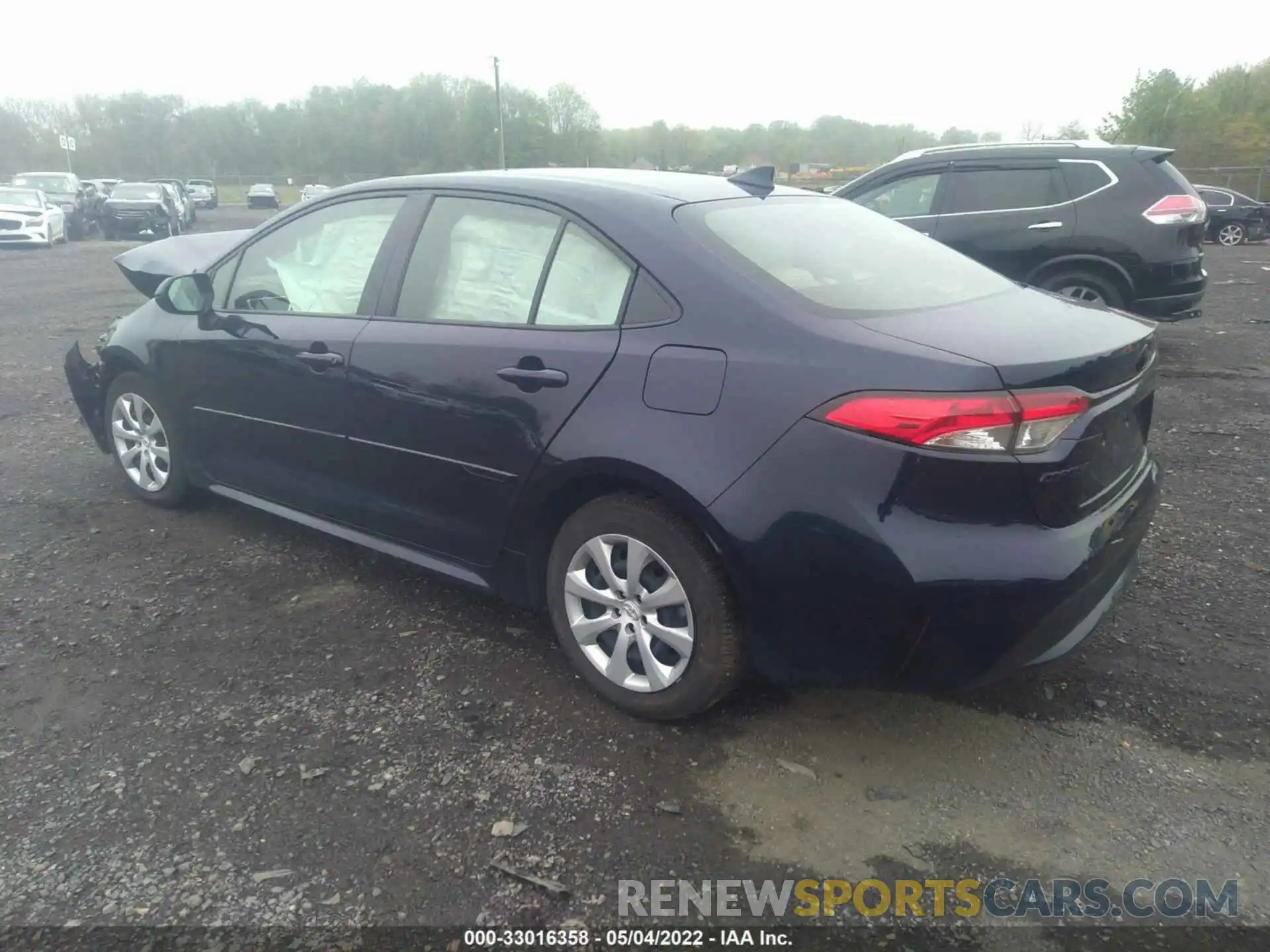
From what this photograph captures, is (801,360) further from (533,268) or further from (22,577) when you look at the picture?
(22,577)

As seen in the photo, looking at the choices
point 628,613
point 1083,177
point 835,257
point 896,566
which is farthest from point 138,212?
point 896,566

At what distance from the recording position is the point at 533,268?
3094mm

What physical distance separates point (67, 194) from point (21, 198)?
4625 mm

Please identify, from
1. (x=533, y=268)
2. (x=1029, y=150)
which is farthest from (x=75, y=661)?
(x=1029, y=150)

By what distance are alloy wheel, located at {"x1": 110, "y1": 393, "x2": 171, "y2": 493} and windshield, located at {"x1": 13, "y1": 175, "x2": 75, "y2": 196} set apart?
2693 centimetres

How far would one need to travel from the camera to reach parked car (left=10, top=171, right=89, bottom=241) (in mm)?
25734

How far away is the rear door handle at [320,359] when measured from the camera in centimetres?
350

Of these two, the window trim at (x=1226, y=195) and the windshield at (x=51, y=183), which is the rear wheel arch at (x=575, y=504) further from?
the windshield at (x=51, y=183)

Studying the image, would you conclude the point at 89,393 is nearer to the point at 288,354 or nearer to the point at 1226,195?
the point at 288,354

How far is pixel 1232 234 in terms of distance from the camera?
2348 cm

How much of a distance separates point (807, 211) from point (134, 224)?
87.7 ft

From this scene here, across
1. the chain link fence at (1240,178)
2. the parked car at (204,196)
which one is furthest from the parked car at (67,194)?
the chain link fence at (1240,178)

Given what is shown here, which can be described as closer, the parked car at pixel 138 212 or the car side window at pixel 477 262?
the car side window at pixel 477 262

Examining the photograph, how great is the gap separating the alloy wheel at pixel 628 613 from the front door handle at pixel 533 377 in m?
0.49
